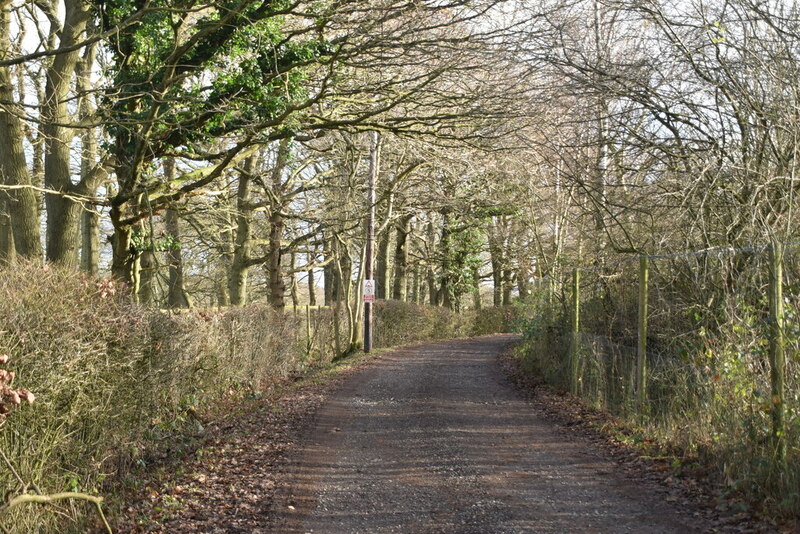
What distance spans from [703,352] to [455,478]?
299 centimetres

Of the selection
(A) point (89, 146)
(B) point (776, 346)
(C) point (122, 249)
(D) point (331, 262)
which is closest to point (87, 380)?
(B) point (776, 346)

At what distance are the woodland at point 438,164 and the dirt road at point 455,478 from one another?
0.97 metres

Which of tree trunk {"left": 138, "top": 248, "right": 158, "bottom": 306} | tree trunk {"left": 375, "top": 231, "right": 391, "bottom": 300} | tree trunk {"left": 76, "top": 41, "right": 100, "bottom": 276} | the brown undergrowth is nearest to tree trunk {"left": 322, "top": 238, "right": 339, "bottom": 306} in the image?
tree trunk {"left": 375, "top": 231, "right": 391, "bottom": 300}

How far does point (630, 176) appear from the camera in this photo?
12.1 metres

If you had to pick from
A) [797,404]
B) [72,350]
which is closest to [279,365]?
[72,350]

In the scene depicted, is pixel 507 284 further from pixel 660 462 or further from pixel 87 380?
pixel 87 380

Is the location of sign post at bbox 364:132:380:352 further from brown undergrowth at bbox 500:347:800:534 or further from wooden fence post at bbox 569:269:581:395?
brown undergrowth at bbox 500:347:800:534

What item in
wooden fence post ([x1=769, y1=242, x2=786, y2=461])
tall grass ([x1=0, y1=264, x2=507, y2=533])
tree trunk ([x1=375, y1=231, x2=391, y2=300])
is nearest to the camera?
wooden fence post ([x1=769, y1=242, x2=786, y2=461])

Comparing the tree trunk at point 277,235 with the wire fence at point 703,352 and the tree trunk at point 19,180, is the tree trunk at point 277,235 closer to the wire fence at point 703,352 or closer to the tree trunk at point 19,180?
the tree trunk at point 19,180

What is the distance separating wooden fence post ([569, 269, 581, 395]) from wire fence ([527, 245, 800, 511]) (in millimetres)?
19

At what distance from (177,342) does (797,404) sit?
7.87 m

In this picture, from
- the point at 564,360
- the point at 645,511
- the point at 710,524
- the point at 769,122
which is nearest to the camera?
the point at 710,524

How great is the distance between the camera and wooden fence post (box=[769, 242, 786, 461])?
19.2 ft

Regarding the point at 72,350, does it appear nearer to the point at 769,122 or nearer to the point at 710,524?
the point at 710,524
